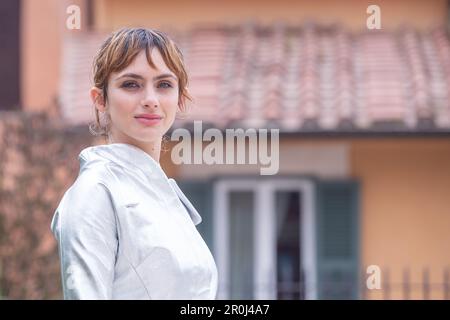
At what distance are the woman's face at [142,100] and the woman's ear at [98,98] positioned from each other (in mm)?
24

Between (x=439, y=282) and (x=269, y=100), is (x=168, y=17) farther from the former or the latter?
(x=439, y=282)

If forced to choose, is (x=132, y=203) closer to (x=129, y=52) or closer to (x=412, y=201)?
(x=129, y=52)

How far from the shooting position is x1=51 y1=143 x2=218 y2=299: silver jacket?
59.4 inches

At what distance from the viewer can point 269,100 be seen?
8312 millimetres

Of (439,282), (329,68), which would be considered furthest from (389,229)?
(329,68)

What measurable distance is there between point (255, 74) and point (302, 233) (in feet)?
4.11

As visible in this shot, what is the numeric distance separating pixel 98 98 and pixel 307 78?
6.99m

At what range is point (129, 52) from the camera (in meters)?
1.58

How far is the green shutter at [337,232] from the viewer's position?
867 cm

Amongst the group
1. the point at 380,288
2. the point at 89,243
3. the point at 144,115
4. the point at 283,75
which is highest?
the point at 283,75

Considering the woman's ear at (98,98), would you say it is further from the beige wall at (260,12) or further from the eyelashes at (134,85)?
the beige wall at (260,12)

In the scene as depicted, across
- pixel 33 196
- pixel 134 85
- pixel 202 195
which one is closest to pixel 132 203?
pixel 134 85

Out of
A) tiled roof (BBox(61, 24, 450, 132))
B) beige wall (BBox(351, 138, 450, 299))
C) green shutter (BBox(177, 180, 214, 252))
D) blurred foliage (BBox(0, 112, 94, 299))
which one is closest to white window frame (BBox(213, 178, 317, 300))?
green shutter (BBox(177, 180, 214, 252))

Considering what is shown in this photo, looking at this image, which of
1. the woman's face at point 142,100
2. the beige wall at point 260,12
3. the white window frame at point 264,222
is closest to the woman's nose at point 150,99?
the woman's face at point 142,100
